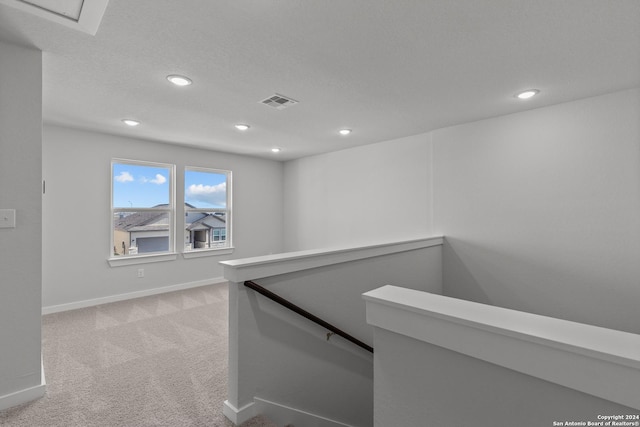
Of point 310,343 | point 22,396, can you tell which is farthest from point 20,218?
point 310,343

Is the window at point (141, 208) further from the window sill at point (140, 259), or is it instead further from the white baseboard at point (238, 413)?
the white baseboard at point (238, 413)

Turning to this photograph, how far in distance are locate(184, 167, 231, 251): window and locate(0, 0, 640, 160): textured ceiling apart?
1838 millimetres

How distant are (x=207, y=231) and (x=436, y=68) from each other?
4.57m

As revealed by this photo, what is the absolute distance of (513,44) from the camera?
6.53 feet

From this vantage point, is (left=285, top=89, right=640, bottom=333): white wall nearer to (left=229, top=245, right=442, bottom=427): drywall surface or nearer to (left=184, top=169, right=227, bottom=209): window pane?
(left=229, top=245, right=442, bottom=427): drywall surface

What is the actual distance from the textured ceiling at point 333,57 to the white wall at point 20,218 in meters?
0.25

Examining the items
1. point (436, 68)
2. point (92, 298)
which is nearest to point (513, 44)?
point (436, 68)

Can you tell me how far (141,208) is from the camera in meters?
4.59

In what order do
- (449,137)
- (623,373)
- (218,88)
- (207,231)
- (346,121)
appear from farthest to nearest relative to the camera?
1. (207,231)
2. (449,137)
3. (346,121)
4. (218,88)
5. (623,373)

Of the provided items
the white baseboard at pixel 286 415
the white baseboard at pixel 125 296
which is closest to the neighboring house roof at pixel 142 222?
the white baseboard at pixel 125 296

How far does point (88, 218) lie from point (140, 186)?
0.83 metres

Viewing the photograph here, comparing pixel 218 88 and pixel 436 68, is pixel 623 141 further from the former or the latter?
pixel 218 88

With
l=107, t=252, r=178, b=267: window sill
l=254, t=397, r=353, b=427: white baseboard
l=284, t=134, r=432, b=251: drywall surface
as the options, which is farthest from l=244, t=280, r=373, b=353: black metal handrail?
l=107, t=252, r=178, b=267: window sill

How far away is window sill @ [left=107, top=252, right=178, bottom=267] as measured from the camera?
4301 millimetres
